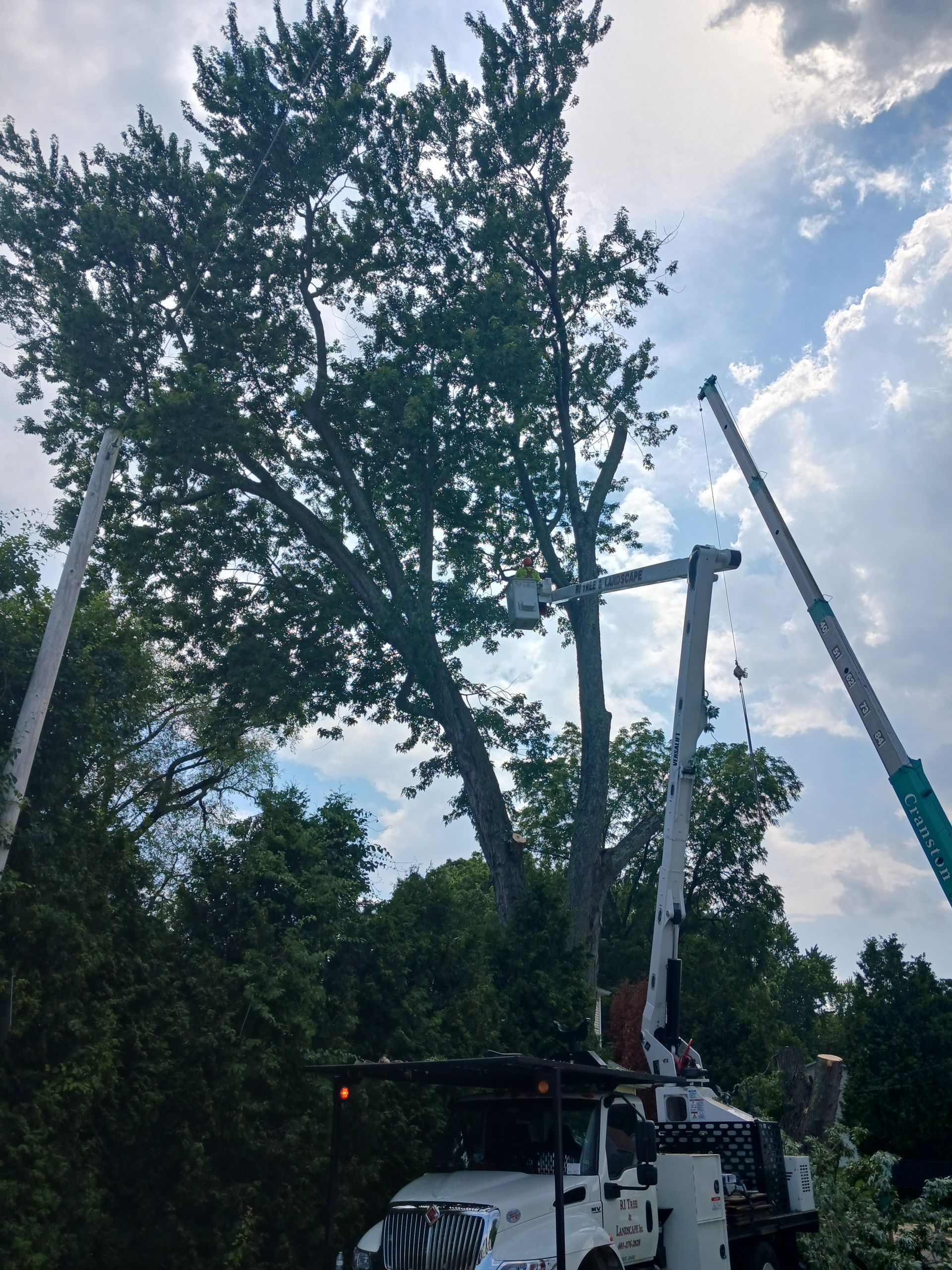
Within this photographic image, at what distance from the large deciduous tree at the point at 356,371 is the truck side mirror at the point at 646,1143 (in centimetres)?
1043

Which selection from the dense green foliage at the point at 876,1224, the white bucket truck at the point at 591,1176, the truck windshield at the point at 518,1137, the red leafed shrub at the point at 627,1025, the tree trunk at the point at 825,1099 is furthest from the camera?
the red leafed shrub at the point at 627,1025

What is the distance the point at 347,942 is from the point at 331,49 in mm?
18741

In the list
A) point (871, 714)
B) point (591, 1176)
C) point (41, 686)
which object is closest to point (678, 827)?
point (871, 714)

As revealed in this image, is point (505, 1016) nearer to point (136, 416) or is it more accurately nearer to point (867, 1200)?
point (867, 1200)

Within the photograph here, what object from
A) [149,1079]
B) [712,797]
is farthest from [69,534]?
[712,797]

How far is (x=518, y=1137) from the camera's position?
29.8ft

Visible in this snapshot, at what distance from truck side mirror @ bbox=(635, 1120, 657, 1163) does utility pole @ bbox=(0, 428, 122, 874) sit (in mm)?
6081

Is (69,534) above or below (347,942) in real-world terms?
above

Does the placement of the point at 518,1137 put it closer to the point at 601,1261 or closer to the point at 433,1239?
the point at 601,1261

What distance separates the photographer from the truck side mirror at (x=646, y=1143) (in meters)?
8.73

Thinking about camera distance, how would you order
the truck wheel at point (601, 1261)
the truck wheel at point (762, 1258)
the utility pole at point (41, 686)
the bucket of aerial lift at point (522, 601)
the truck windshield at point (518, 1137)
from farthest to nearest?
the bucket of aerial lift at point (522, 601) → the truck wheel at point (762, 1258) → the utility pole at point (41, 686) → the truck windshield at point (518, 1137) → the truck wheel at point (601, 1261)

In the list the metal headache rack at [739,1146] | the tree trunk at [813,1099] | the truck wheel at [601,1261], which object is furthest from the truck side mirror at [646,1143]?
the tree trunk at [813,1099]

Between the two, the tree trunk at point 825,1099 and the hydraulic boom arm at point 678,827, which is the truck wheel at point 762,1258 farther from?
the tree trunk at point 825,1099

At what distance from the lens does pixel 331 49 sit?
2230 centimetres
